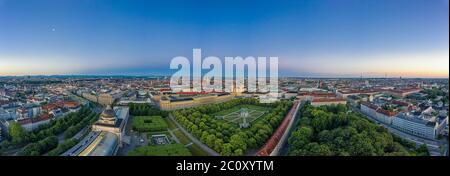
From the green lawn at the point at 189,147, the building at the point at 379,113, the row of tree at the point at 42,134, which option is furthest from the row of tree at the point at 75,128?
the building at the point at 379,113

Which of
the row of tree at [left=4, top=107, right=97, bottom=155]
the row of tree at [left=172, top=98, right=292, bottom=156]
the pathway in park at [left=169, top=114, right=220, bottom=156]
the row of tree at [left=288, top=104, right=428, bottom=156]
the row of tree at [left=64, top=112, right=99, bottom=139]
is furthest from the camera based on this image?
the row of tree at [left=64, top=112, right=99, bottom=139]

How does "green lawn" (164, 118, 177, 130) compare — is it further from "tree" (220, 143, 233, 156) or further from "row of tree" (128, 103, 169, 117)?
"tree" (220, 143, 233, 156)

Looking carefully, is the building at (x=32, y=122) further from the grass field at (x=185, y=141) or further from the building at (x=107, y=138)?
the grass field at (x=185, y=141)

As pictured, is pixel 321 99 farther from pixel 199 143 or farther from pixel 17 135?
pixel 17 135

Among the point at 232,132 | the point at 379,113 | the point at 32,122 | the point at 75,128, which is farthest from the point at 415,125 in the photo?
the point at 32,122

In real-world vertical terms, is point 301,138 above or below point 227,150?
above

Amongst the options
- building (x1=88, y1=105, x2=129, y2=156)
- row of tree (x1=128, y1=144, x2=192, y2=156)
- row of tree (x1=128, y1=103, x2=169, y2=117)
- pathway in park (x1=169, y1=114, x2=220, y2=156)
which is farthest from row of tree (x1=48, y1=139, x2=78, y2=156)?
row of tree (x1=128, y1=103, x2=169, y2=117)

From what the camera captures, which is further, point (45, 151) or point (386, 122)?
point (386, 122)
